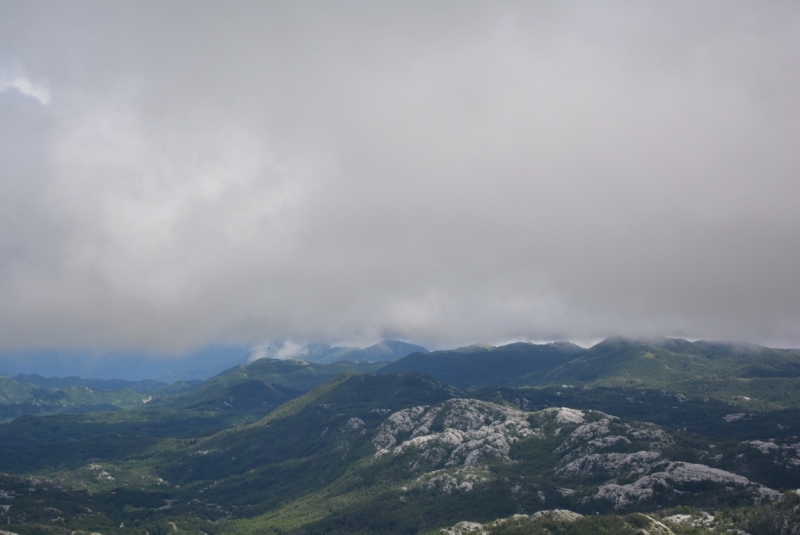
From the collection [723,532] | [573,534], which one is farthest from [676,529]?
[573,534]

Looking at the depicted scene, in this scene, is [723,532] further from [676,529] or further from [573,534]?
[573,534]

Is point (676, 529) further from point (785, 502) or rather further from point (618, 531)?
point (785, 502)

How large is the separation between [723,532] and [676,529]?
15.8m

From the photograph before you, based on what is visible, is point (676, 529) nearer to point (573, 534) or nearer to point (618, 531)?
point (618, 531)

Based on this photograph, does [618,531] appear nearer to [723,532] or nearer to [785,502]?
[723,532]

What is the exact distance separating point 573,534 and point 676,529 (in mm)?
39689

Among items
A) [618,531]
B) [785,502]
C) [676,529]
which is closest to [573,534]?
[618,531]

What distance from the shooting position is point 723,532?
190m

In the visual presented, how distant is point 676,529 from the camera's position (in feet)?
644

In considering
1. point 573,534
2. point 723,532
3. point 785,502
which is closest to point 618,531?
point 573,534

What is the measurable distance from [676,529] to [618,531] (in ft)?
89.1

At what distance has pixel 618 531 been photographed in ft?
620

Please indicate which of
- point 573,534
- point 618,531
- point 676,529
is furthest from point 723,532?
point 573,534

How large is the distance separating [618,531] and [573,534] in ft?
58.1
